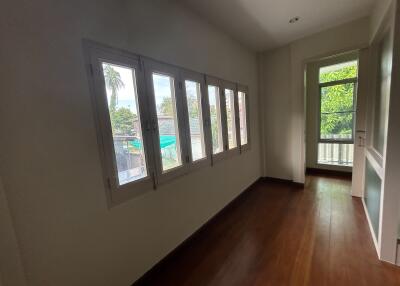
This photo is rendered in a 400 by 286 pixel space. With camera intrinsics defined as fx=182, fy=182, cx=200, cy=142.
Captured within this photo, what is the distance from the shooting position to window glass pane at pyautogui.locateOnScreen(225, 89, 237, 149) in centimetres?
286

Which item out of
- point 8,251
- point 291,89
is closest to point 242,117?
point 291,89

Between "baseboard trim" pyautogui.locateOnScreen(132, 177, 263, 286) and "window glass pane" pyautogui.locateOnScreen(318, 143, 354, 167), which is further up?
"window glass pane" pyautogui.locateOnScreen(318, 143, 354, 167)

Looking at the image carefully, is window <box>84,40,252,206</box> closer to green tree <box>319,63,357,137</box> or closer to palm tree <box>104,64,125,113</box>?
palm tree <box>104,64,125,113</box>

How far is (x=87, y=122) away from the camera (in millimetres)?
1202

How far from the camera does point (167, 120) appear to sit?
1.82 meters

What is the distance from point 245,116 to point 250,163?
3.03ft

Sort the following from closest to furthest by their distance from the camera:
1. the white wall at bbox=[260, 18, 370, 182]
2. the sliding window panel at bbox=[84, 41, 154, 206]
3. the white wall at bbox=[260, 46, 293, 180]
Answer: the sliding window panel at bbox=[84, 41, 154, 206], the white wall at bbox=[260, 18, 370, 182], the white wall at bbox=[260, 46, 293, 180]

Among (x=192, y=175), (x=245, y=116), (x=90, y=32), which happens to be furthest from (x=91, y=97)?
(x=245, y=116)

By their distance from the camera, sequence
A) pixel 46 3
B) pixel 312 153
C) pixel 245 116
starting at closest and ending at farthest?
pixel 46 3, pixel 245 116, pixel 312 153

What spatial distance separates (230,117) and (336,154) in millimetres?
2915

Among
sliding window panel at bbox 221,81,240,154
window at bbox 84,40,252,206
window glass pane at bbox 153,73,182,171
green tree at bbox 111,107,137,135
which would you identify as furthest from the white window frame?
green tree at bbox 111,107,137,135

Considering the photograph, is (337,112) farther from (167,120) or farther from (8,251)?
(8,251)

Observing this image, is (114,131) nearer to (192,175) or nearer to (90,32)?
(90,32)

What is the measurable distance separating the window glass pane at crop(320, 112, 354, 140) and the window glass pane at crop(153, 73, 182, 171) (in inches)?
149
